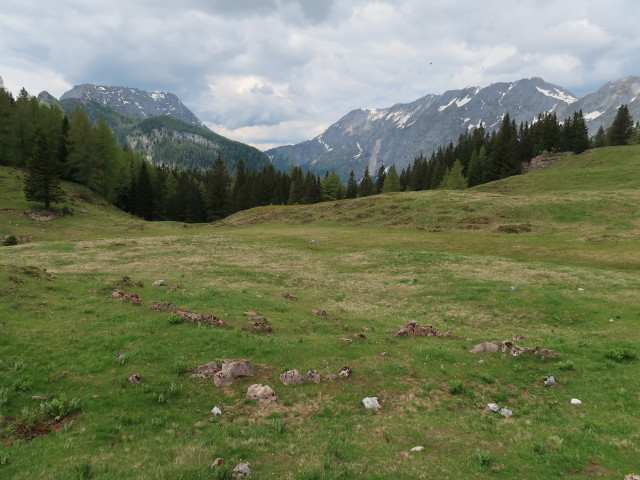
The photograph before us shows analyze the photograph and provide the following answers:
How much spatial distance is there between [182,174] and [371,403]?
5864 inches

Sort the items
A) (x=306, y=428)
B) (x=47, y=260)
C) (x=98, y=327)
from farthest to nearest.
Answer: (x=47, y=260), (x=98, y=327), (x=306, y=428)

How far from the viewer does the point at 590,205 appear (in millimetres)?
63750

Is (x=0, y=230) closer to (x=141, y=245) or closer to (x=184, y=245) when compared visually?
(x=141, y=245)

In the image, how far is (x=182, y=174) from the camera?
143375 millimetres

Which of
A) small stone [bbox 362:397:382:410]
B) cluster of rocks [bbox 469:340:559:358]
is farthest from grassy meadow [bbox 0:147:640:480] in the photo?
cluster of rocks [bbox 469:340:559:358]

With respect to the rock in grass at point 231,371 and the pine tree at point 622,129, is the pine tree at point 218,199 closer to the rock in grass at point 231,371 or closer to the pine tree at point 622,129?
the rock in grass at point 231,371

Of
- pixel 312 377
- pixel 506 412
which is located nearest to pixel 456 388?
pixel 506 412

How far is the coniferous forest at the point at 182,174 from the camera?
91.3 m

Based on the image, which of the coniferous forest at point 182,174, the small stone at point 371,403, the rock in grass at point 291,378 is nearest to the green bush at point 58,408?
the rock in grass at point 291,378

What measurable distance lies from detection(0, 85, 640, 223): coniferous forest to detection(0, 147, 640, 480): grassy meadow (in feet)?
216

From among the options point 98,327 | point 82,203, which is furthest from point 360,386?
point 82,203

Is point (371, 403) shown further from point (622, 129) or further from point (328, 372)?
point (622, 129)

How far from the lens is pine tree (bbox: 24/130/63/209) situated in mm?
65188

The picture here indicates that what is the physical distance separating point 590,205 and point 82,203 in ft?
365
